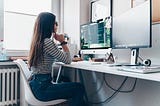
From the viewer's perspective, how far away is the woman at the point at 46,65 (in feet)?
5.98

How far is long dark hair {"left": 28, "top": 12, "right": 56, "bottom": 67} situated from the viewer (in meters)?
1.84

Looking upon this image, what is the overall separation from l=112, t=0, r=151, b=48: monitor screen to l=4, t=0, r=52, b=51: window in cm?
142

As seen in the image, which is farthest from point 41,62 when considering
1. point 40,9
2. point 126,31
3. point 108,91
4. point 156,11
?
point 40,9

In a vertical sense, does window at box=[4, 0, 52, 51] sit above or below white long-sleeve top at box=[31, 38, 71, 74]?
above

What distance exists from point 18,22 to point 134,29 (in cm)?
177

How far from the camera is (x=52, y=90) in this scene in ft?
5.99

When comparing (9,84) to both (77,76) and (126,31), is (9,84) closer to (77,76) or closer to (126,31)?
(77,76)

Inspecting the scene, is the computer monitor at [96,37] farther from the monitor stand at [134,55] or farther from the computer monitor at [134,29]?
the monitor stand at [134,55]

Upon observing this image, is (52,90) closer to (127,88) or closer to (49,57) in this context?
(49,57)

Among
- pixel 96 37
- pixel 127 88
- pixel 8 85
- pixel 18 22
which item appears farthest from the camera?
pixel 18 22

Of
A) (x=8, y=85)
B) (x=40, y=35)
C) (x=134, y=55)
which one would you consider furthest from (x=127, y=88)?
(x=8, y=85)

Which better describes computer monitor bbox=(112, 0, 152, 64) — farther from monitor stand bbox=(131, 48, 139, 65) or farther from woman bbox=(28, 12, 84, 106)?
woman bbox=(28, 12, 84, 106)

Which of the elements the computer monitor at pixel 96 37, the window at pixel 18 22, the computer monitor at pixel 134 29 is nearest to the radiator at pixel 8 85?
the window at pixel 18 22

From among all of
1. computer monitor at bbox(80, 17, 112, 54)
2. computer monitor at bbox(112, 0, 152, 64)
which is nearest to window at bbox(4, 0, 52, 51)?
computer monitor at bbox(80, 17, 112, 54)
